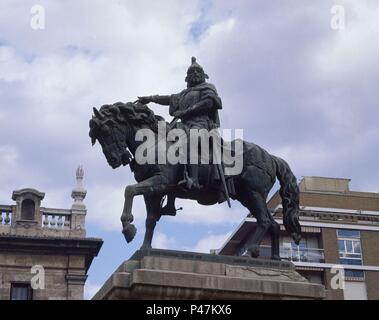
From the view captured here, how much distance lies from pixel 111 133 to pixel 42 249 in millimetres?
27011

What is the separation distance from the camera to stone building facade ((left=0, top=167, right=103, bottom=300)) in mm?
38031

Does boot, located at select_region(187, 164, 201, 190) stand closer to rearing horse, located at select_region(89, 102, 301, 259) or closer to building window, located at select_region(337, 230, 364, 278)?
rearing horse, located at select_region(89, 102, 301, 259)

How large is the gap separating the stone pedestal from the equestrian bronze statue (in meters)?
0.60

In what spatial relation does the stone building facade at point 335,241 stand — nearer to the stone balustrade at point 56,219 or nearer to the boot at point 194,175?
the stone balustrade at point 56,219

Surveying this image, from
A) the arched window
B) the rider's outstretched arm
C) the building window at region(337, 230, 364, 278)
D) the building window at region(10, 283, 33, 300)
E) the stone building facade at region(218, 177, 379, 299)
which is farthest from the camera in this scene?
the building window at region(337, 230, 364, 278)

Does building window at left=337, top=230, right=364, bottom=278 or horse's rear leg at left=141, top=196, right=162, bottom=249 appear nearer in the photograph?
horse's rear leg at left=141, top=196, right=162, bottom=249

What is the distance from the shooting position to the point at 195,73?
1394 centimetres

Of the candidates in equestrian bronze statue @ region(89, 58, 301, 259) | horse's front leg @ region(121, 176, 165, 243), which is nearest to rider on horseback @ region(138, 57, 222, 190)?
equestrian bronze statue @ region(89, 58, 301, 259)

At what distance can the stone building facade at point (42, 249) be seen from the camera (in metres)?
38.0

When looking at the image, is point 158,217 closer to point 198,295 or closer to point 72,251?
point 198,295

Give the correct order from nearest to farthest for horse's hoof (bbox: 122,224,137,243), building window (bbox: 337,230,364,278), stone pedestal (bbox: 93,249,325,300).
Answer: stone pedestal (bbox: 93,249,325,300) < horse's hoof (bbox: 122,224,137,243) < building window (bbox: 337,230,364,278)

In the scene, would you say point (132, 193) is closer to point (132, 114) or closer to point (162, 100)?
point (132, 114)

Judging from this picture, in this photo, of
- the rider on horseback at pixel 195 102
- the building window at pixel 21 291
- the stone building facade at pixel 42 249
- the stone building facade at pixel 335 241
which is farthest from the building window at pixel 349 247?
the rider on horseback at pixel 195 102

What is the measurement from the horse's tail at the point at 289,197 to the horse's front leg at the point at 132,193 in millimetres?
2537
